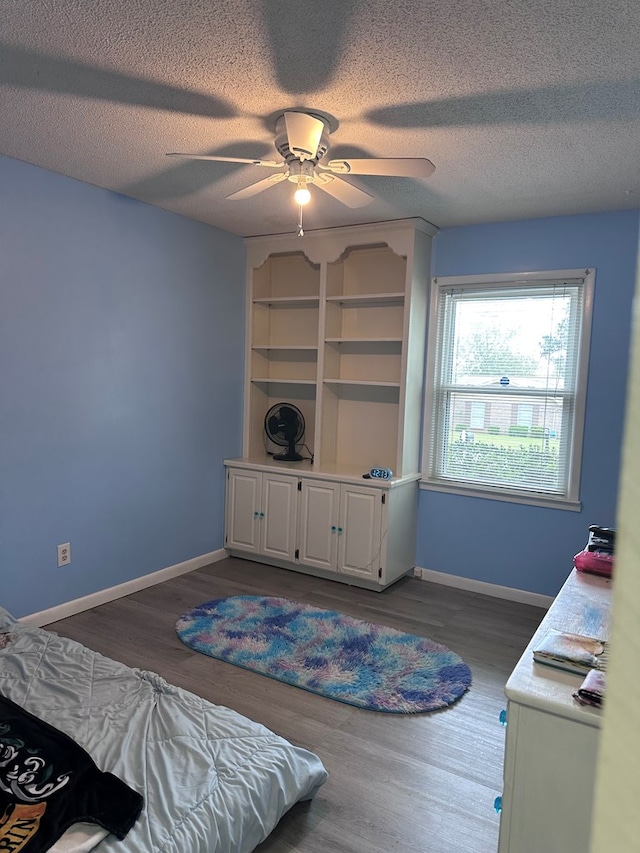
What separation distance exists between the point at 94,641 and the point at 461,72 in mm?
3081

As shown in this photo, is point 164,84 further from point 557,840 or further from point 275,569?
point 275,569

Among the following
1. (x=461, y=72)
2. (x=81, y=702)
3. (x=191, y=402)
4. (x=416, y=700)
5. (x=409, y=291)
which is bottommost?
(x=416, y=700)

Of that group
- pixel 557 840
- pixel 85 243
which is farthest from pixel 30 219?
pixel 557 840

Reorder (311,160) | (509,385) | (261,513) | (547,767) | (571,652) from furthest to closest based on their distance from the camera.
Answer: (261,513), (509,385), (311,160), (571,652), (547,767)

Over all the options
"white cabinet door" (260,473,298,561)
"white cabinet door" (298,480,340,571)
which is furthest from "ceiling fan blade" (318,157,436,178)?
"white cabinet door" (260,473,298,561)

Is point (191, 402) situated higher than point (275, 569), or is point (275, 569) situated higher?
point (191, 402)

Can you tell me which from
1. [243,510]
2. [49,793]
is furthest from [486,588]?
[49,793]

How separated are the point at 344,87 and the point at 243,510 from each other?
3.13 meters

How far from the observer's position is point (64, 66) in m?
2.08

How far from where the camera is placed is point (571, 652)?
1.53 metres

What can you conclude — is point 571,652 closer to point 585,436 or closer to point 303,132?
point 303,132

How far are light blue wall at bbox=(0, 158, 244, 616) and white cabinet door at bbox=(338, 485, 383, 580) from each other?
107cm

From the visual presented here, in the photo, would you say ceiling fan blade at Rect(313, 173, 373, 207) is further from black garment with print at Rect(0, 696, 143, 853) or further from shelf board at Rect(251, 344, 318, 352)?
black garment with print at Rect(0, 696, 143, 853)

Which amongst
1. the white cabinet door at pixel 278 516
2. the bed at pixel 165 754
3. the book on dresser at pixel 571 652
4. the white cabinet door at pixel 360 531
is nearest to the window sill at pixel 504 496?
the white cabinet door at pixel 360 531
